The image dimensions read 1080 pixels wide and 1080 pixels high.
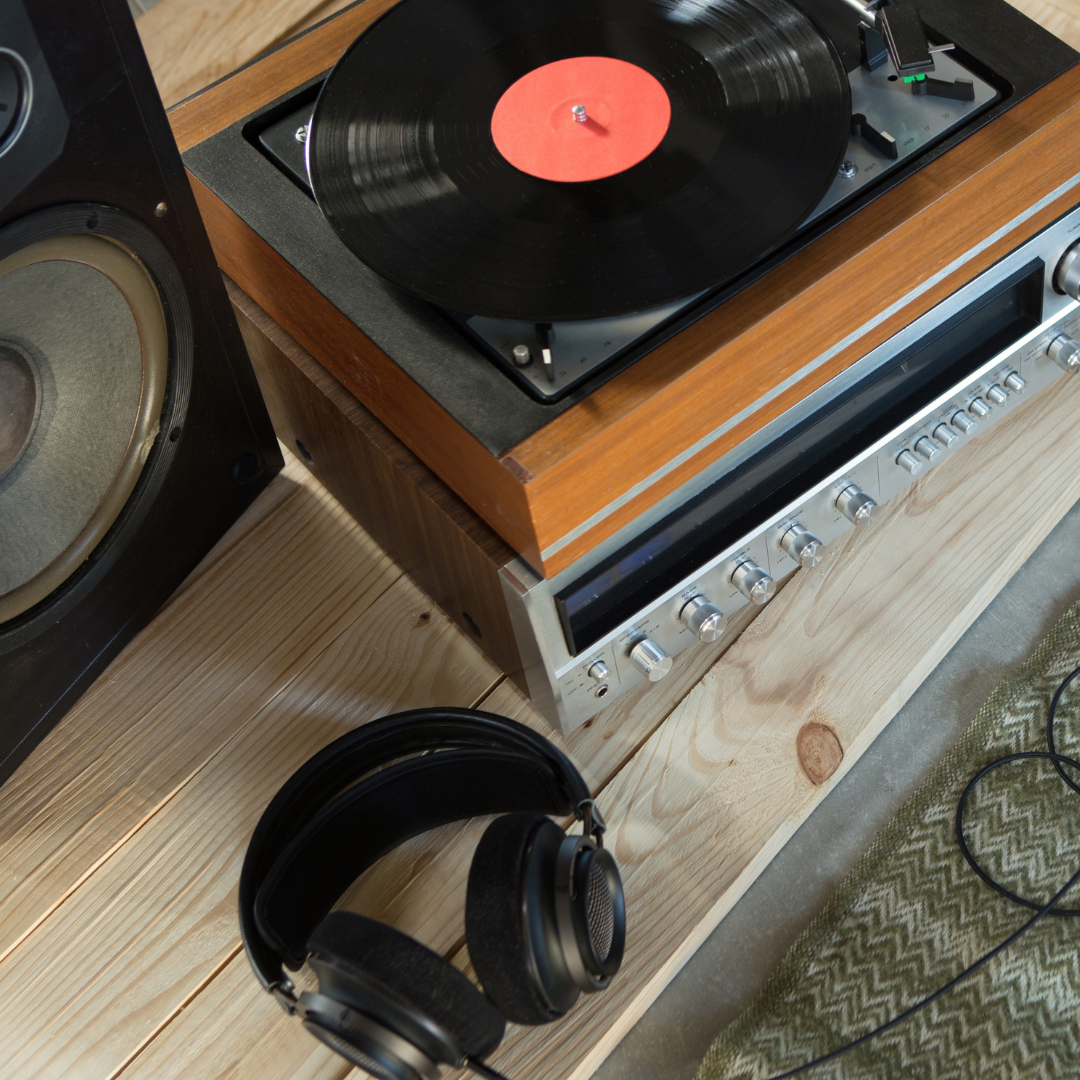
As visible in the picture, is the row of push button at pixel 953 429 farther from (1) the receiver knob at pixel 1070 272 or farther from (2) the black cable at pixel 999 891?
(2) the black cable at pixel 999 891

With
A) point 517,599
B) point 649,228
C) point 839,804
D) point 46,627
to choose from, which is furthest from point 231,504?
point 839,804

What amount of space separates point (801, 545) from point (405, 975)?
42cm

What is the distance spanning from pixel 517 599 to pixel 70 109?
38 cm

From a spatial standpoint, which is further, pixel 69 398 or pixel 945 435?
pixel 945 435

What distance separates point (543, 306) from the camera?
26.6 inches

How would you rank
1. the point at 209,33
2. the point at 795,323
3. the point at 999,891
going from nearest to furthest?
the point at 795,323 < the point at 999,891 < the point at 209,33

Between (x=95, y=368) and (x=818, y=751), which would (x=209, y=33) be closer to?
(x=95, y=368)

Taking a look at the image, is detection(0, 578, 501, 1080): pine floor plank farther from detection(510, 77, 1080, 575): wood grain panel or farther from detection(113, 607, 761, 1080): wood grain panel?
detection(510, 77, 1080, 575): wood grain panel

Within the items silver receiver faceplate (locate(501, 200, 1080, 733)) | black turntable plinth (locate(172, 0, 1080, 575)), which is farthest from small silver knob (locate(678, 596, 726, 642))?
black turntable plinth (locate(172, 0, 1080, 575))

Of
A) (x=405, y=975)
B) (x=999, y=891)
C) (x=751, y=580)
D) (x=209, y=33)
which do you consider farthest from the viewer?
(x=209, y=33)

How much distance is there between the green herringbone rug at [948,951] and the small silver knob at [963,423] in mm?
266

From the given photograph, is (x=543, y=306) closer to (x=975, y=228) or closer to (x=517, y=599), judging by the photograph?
(x=517, y=599)

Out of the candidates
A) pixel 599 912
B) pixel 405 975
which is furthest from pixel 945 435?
pixel 405 975

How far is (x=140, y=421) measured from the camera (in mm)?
833
